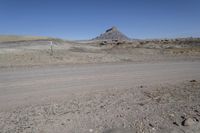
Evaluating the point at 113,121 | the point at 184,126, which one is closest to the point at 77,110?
the point at 113,121

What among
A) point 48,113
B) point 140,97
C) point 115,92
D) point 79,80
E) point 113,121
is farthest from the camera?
point 79,80

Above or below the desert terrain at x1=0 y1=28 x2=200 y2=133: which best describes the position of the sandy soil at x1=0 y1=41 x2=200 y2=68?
above

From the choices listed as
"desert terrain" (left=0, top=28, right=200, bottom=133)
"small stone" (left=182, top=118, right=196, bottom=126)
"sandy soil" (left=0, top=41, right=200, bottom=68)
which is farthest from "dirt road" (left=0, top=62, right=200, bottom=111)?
"sandy soil" (left=0, top=41, right=200, bottom=68)

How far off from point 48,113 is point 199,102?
14.6ft

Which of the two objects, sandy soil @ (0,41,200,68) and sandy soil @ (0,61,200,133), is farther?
sandy soil @ (0,41,200,68)

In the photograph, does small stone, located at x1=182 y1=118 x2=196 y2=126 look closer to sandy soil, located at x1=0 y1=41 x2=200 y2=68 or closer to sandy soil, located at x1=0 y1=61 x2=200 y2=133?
sandy soil, located at x1=0 y1=61 x2=200 y2=133

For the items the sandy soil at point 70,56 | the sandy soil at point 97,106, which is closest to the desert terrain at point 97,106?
the sandy soil at point 97,106

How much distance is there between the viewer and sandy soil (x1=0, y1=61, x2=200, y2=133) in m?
5.08

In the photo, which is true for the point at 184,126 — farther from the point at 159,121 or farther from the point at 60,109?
the point at 60,109

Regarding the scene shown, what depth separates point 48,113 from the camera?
231 inches

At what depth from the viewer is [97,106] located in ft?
21.1

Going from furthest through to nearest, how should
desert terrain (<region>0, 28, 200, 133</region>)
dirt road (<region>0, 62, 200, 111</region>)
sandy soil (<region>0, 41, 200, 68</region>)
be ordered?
sandy soil (<region>0, 41, 200, 68</region>) → dirt road (<region>0, 62, 200, 111</region>) → desert terrain (<region>0, 28, 200, 133</region>)

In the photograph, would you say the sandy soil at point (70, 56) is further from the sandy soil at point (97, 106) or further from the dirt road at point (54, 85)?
the sandy soil at point (97, 106)

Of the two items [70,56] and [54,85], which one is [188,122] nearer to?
[54,85]
